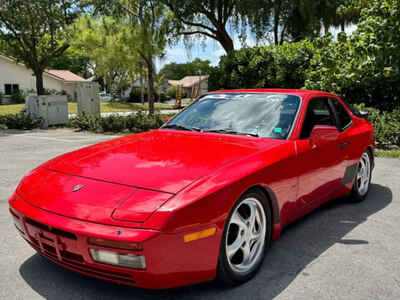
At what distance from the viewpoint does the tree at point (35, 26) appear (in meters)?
19.7

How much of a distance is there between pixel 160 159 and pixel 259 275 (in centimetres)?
115

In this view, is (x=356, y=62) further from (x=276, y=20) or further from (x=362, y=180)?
(x=276, y=20)

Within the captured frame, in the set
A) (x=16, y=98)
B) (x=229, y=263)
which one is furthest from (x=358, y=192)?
(x=16, y=98)

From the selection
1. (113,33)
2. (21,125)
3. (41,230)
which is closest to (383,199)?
(41,230)

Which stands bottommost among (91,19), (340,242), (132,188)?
(340,242)

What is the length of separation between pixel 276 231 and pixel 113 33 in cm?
1656

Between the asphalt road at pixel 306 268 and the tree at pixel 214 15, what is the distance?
47.6ft

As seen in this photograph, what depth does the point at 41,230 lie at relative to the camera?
8.37ft

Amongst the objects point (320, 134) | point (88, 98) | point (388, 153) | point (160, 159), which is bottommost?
point (388, 153)

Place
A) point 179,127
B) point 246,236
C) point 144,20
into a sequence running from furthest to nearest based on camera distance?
point 144,20 < point 179,127 < point 246,236

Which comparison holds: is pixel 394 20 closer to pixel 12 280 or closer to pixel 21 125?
pixel 12 280

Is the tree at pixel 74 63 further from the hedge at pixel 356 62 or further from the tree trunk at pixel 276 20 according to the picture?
the hedge at pixel 356 62

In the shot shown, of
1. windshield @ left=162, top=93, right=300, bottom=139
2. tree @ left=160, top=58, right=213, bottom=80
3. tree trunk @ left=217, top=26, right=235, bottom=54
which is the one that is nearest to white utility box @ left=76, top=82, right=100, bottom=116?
tree trunk @ left=217, top=26, right=235, bottom=54

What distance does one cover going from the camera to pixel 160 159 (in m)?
3.04
